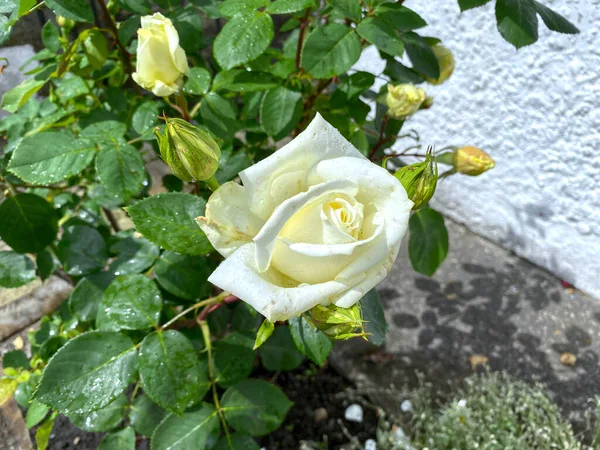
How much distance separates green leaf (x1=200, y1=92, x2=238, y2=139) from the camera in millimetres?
879

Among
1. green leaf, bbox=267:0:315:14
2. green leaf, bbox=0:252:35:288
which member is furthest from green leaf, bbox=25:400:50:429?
green leaf, bbox=267:0:315:14

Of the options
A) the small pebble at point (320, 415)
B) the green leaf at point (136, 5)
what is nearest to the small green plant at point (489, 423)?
the small pebble at point (320, 415)

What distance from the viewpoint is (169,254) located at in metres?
0.92

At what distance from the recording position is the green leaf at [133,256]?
917 millimetres

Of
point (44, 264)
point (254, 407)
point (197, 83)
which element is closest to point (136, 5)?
point (197, 83)

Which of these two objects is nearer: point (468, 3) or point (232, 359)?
point (468, 3)

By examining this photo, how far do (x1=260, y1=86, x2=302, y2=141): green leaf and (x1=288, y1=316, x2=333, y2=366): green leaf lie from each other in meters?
0.35

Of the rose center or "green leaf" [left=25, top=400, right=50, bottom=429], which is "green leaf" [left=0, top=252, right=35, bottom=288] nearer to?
"green leaf" [left=25, top=400, right=50, bottom=429]

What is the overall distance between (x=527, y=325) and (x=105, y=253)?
1447 mm

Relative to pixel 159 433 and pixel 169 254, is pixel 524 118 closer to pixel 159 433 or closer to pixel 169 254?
pixel 169 254

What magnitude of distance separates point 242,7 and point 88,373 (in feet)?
2.02

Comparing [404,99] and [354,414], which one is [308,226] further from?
[354,414]

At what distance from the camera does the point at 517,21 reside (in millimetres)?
833

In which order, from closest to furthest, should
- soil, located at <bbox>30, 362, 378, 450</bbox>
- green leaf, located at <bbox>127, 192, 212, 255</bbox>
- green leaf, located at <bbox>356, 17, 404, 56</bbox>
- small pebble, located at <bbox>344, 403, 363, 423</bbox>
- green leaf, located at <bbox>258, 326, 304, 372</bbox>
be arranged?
1. green leaf, located at <bbox>127, 192, 212, 255</bbox>
2. green leaf, located at <bbox>356, 17, 404, 56</bbox>
3. green leaf, located at <bbox>258, 326, 304, 372</bbox>
4. soil, located at <bbox>30, 362, 378, 450</bbox>
5. small pebble, located at <bbox>344, 403, 363, 423</bbox>
